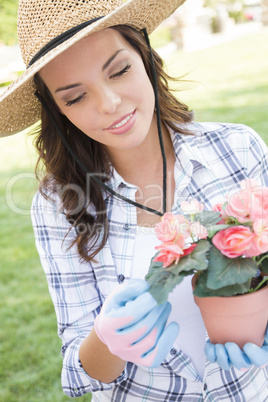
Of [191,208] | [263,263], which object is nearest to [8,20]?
[191,208]

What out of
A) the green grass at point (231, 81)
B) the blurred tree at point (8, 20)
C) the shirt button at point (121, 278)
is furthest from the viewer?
the blurred tree at point (8, 20)

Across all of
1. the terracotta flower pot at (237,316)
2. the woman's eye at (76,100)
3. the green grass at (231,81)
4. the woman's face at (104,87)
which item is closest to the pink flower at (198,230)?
the terracotta flower pot at (237,316)

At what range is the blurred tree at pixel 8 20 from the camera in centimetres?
1177

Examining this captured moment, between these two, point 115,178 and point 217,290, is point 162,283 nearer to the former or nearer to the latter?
point 217,290

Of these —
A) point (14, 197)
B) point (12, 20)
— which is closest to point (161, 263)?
point (14, 197)

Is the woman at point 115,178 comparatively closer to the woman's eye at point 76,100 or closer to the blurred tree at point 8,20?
the woman's eye at point 76,100

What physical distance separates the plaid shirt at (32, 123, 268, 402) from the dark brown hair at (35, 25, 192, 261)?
34 millimetres

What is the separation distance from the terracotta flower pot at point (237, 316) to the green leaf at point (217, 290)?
4cm

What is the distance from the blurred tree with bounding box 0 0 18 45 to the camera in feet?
38.6

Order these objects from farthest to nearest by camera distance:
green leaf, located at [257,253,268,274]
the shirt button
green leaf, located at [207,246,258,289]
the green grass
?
1. the green grass
2. the shirt button
3. green leaf, located at [257,253,268,274]
4. green leaf, located at [207,246,258,289]

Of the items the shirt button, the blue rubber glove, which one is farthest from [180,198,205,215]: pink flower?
the shirt button

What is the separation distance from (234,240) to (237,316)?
8.2 inches

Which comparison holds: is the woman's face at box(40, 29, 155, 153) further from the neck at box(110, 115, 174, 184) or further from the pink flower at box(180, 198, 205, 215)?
the pink flower at box(180, 198, 205, 215)

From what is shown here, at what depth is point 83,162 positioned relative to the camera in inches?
63.4
